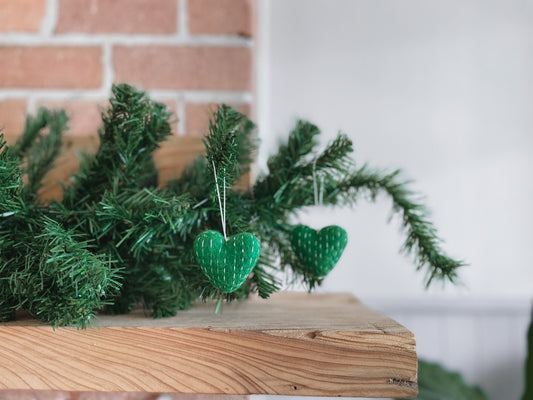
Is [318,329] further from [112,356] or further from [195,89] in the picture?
[195,89]

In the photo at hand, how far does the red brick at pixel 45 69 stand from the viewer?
0.69 meters

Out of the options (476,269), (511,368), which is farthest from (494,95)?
(511,368)

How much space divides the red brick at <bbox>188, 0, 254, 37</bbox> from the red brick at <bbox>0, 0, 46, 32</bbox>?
23 cm

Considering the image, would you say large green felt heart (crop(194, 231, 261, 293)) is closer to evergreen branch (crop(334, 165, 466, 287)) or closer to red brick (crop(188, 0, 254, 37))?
evergreen branch (crop(334, 165, 466, 287))

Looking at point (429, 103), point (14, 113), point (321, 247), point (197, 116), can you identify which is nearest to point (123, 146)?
point (321, 247)

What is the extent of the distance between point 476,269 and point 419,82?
1.70ft

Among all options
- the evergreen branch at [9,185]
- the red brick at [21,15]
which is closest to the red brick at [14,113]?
the red brick at [21,15]

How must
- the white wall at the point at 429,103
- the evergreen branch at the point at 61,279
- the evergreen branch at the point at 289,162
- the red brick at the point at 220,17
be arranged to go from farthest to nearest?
the white wall at the point at 429,103 < the red brick at the point at 220,17 < the evergreen branch at the point at 289,162 < the evergreen branch at the point at 61,279

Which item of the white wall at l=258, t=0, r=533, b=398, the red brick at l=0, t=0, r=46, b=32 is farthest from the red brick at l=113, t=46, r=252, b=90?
the white wall at l=258, t=0, r=533, b=398

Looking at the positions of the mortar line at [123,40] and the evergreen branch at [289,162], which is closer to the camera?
the evergreen branch at [289,162]

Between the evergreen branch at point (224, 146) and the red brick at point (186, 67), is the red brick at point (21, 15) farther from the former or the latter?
the evergreen branch at point (224, 146)

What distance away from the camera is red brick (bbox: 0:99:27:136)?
2.27 ft

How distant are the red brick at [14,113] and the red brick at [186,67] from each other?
0.16 meters

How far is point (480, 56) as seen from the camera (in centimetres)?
121
